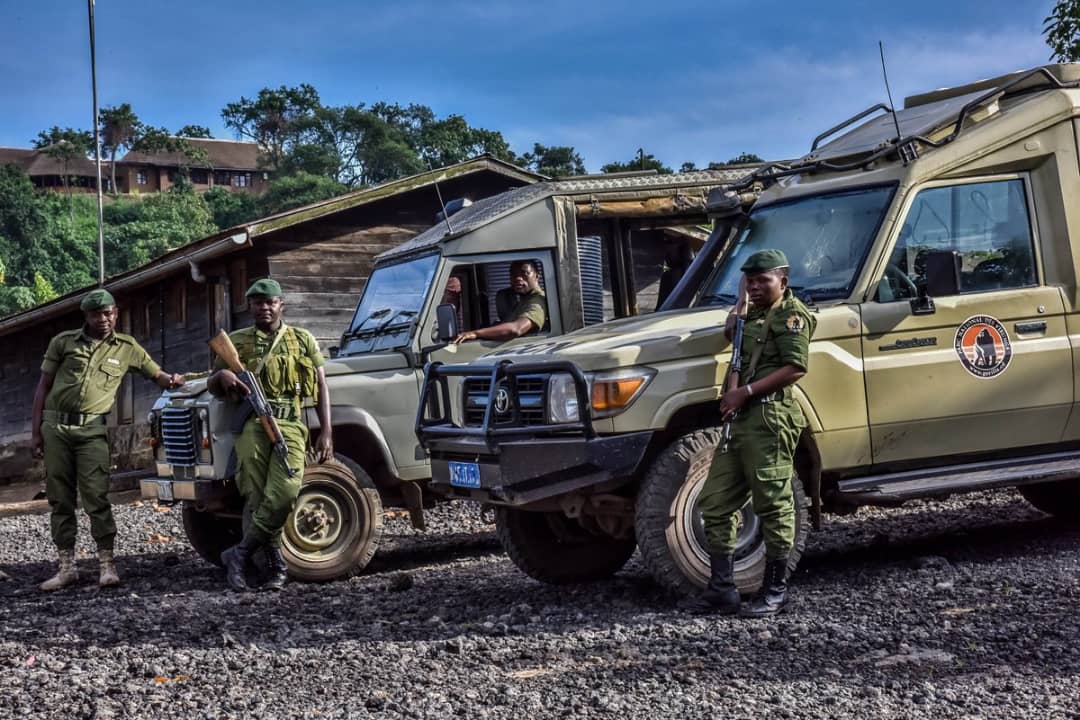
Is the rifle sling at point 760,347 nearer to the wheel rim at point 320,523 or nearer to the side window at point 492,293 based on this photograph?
the side window at point 492,293

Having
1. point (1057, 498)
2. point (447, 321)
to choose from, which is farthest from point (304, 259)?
point (1057, 498)

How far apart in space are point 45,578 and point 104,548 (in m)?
1.09

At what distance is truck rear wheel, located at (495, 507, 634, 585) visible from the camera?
727 centimetres

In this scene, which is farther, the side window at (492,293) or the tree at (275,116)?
the tree at (275,116)

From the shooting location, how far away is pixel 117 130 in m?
109

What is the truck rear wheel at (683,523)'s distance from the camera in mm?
6148

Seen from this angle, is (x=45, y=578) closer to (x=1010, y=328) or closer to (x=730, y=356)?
(x=730, y=356)

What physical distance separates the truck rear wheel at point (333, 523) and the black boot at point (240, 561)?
26 cm

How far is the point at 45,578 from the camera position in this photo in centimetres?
943

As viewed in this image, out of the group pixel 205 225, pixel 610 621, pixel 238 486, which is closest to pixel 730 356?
pixel 610 621

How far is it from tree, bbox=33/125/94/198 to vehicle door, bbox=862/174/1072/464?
330ft

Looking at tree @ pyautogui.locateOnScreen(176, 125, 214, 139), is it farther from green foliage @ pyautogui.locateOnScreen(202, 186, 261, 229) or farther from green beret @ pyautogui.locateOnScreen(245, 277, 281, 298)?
green beret @ pyautogui.locateOnScreen(245, 277, 281, 298)

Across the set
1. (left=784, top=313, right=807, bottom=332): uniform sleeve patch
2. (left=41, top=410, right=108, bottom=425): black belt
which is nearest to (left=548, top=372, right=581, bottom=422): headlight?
(left=784, top=313, right=807, bottom=332): uniform sleeve patch

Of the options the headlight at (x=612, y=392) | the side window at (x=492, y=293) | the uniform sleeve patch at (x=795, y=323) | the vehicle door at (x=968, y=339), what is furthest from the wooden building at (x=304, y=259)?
the uniform sleeve patch at (x=795, y=323)
